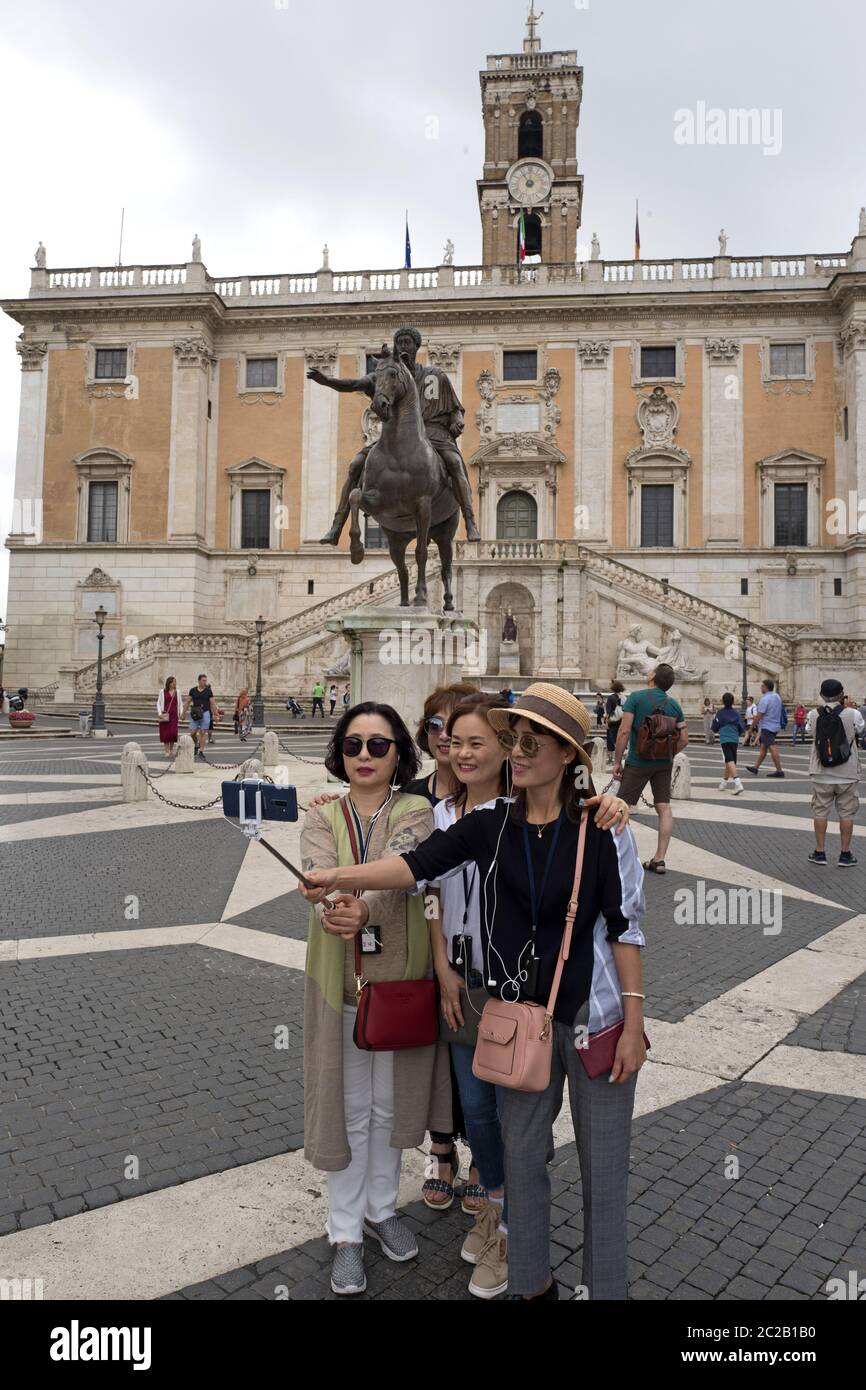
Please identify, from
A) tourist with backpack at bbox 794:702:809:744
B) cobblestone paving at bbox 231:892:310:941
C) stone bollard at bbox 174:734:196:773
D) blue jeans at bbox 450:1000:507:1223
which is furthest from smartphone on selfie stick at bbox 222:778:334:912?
tourist with backpack at bbox 794:702:809:744

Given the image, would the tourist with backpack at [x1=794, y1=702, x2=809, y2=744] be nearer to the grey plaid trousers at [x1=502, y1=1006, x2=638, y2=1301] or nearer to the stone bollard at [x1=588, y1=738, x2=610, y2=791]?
the stone bollard at [x1=588, y1=738, x2=610, y2=791]

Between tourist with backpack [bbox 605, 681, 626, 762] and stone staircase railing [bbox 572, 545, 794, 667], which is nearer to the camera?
tourist with backpack [bbox 605, 681, 626, 762]

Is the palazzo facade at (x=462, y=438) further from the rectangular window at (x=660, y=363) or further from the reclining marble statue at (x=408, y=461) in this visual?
the reclining marble statue at (x=408, y=461)

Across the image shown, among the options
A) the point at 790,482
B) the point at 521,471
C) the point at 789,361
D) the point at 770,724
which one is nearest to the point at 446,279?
the point at 521,471

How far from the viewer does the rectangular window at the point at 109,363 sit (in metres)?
35.9

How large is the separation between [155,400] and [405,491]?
30176 millimetres

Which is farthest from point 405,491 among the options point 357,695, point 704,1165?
point 704,1165

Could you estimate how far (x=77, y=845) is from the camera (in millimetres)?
8266

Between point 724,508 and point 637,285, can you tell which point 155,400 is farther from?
point 724,508

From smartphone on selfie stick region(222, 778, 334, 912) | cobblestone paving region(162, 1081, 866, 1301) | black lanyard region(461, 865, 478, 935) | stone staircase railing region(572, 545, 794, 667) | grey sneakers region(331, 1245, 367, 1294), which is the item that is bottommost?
cobblestone paving region(162, 1081, 866, 1301)

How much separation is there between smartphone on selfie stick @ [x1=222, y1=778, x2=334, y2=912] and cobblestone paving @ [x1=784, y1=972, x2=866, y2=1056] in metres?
2.96

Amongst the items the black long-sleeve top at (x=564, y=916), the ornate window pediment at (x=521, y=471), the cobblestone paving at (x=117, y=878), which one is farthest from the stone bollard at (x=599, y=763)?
the ornate window pediment at (x=521, y=471)

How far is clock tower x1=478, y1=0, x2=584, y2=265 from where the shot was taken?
43.6 metres
